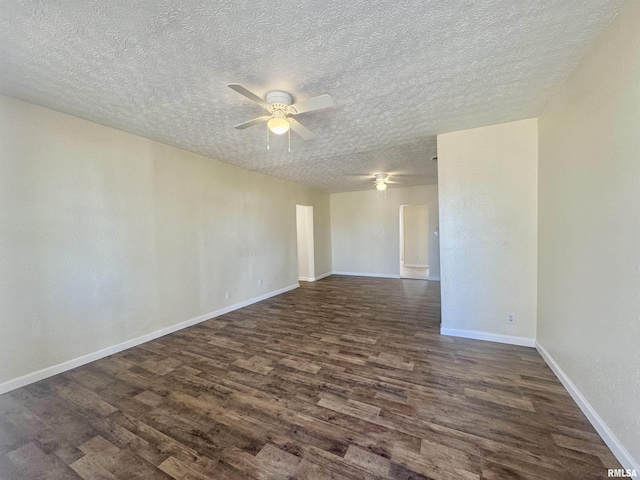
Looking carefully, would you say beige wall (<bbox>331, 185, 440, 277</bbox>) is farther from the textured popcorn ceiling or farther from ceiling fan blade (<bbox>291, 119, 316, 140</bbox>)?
ceiling fan blade (<bbox>291, 119, 316, 140</bbox>)

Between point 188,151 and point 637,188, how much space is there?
4.46 meters

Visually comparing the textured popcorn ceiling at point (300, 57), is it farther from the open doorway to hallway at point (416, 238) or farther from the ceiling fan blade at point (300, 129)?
the open doorway to hallway at point (416, 238)

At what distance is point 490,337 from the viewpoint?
117 inches

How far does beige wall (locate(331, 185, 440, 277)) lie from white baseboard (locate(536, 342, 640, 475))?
15.2 ft

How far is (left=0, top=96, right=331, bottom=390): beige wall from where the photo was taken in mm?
2229

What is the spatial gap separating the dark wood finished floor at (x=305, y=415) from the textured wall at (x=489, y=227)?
41cm

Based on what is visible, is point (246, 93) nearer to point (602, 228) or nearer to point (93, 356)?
point (602, 228)

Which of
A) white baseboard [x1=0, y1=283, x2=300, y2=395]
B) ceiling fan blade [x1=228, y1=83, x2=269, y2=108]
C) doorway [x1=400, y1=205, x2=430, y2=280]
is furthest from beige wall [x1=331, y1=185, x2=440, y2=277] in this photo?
ceiling fan blade [x1=228, y1=83, x2=269, y2=108]

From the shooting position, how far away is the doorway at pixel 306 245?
7043 mm

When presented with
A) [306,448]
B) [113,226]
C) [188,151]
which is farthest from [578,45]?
[113,226]

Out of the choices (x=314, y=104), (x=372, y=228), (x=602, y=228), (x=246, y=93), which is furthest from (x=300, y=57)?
(x=372, y=228)

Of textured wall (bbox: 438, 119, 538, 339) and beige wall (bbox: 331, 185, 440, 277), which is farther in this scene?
beige wall (bbox: 331, 185, 440, 277)

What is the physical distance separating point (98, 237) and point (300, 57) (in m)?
2.85

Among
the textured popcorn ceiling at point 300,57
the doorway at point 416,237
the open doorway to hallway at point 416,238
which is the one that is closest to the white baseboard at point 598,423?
the textured popcorn ceiling at point 300,57
